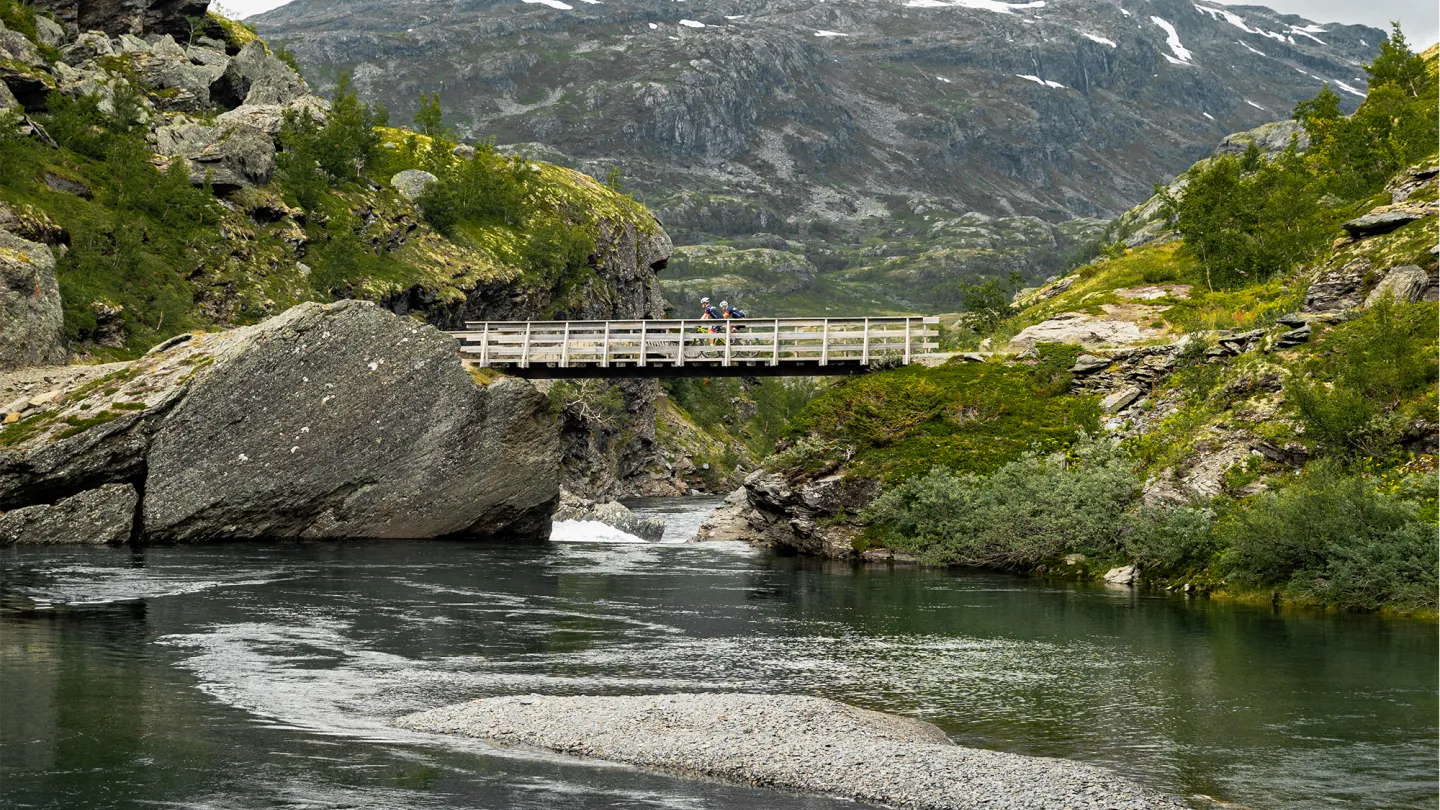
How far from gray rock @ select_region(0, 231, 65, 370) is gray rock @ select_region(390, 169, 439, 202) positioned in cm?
4760

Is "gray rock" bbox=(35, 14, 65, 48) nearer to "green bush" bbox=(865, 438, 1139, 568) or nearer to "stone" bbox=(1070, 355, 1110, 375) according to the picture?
"green bush" bbox=(865, 438, 1139, 568)

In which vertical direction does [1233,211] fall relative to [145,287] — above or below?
above

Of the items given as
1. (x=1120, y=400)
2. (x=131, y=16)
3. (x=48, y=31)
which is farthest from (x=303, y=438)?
(x=131, y=16)

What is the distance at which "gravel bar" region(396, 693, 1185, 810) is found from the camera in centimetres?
1692

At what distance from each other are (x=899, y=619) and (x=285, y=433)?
1261 inches

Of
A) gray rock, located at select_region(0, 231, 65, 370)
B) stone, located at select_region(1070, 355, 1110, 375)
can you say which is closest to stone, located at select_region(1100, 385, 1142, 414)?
stone, located at select_region(1070, 355, 1110, 375)

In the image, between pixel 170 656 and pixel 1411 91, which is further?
pixel 1411 91

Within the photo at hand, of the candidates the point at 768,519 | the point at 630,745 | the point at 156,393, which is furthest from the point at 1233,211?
the point at 630,745

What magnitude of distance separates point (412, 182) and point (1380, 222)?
81.2m

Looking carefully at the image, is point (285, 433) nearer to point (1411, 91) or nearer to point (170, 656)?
point (170, 656)

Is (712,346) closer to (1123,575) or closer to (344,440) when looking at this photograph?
(344,440)

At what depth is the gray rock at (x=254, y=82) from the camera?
10975 cm

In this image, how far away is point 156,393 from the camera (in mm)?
53625

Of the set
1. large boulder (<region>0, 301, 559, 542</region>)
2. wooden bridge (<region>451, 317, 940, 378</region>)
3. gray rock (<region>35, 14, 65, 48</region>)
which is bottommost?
large boulder (<region>0, 301, 559, 542</region>)
